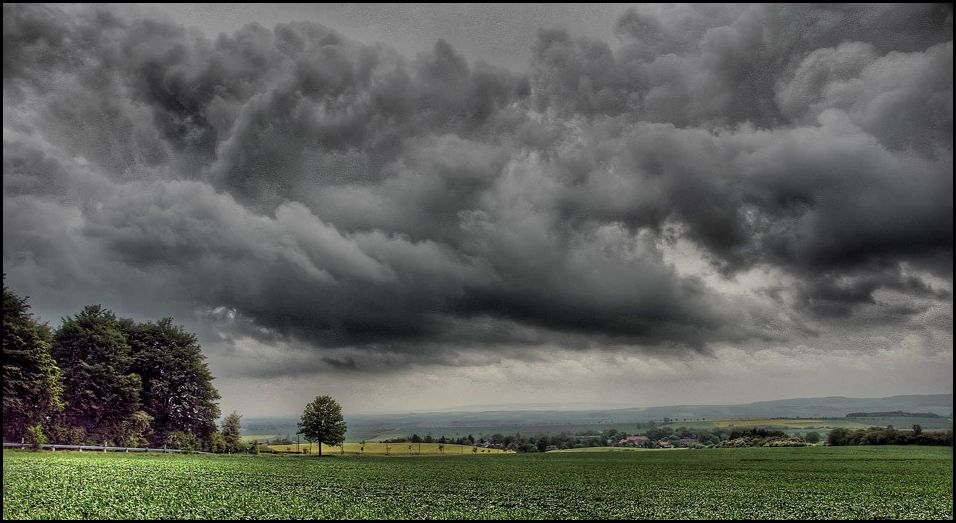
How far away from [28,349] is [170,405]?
36263 mm

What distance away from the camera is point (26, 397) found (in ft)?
225

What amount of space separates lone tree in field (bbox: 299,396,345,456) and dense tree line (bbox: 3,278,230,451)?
52.5ft

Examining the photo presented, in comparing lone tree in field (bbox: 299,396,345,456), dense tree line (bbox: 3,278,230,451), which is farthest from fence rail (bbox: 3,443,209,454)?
lone tree in field (bbox: 299,396,345,456)

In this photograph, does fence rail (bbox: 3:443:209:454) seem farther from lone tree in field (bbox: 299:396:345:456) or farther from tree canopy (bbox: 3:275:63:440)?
lone tree in field (bbox: 299:396:345:456)

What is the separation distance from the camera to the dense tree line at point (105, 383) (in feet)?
224

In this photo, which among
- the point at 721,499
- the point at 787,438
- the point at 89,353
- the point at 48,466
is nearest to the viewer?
the point at 721,499

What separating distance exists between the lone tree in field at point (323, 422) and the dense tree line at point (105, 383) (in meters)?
16.0

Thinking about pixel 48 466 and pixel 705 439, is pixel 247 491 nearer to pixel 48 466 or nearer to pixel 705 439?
pixel 48 466

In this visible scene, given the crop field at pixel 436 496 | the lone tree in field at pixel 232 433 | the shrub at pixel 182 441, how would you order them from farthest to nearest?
the lone tree in field at pixel 232 433
the shrub at pixel 182 441
the crop field at pixel 436 496

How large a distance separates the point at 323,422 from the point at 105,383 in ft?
167

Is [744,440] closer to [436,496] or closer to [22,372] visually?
[436,496]

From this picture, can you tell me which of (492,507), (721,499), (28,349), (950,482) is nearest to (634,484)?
(721,499)

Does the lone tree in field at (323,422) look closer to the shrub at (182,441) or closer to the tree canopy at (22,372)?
the shrub at (182,441)

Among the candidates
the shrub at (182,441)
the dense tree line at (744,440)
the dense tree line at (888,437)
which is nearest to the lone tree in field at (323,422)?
the shrub at (182,441)
